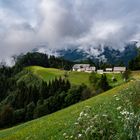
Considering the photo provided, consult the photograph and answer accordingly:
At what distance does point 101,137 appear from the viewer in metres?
12.5

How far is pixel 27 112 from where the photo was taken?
160 meters

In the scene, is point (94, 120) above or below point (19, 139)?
above

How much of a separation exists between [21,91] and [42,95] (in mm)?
11044

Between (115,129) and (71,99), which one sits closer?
(115,129)

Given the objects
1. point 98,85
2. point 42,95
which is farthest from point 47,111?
point 42,95

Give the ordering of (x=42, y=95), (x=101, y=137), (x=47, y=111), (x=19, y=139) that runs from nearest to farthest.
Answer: (x=101, y=137)
(x=19, y=139)
(x=47, y=111)
(x=42, y=95)

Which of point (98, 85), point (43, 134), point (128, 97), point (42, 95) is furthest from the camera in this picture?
point (42, 95)

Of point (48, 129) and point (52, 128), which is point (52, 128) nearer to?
point (52, 128)

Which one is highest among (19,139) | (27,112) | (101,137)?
(101,137)

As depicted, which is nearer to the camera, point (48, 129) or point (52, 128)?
point (52, 128)

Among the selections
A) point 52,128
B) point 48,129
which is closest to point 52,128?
point 52,128

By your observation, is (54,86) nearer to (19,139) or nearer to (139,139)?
(19,139)

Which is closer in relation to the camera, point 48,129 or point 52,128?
point 52,128

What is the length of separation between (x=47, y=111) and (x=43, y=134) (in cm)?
12900
